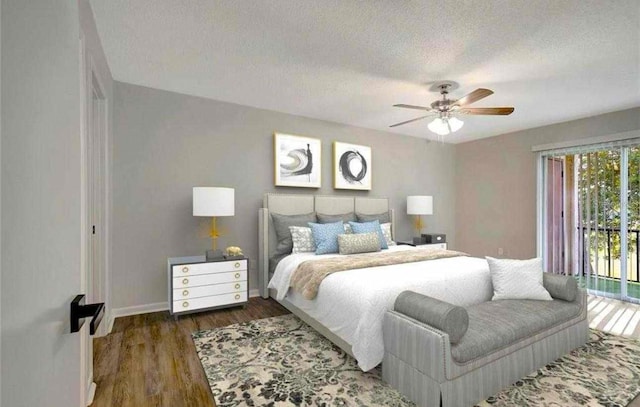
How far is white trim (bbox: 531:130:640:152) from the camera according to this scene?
12.7 feet

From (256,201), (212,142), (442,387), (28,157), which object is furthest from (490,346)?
(212,142)

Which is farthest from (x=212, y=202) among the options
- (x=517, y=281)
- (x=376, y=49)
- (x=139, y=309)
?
(x=517, y=281)

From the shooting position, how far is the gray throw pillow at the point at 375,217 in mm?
4387

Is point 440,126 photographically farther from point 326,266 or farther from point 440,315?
point 440,315

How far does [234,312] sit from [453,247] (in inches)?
184

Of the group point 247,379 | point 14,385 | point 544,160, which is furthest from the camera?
point 544,160

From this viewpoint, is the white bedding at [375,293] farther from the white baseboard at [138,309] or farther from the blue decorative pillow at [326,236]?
the white baseboard at [138,309]

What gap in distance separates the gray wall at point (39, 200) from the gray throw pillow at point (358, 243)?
2858mm

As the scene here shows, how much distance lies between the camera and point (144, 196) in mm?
3391

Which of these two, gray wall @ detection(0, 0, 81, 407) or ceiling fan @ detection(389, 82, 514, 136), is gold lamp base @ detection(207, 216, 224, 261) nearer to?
ceiling fan @ detection(389, 82, 514, 136)

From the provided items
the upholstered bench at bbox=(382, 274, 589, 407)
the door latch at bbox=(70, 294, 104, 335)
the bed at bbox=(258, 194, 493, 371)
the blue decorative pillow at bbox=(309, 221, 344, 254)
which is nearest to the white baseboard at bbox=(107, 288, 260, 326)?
the bed at bbox=(258, 194, 493, 371)

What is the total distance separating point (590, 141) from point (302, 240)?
4.28 metres

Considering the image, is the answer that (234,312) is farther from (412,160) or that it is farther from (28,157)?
(412,160)

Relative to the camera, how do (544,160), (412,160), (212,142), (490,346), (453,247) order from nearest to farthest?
(490,346) < (212,142) < (544,160) < (412,160) < (453,247)
